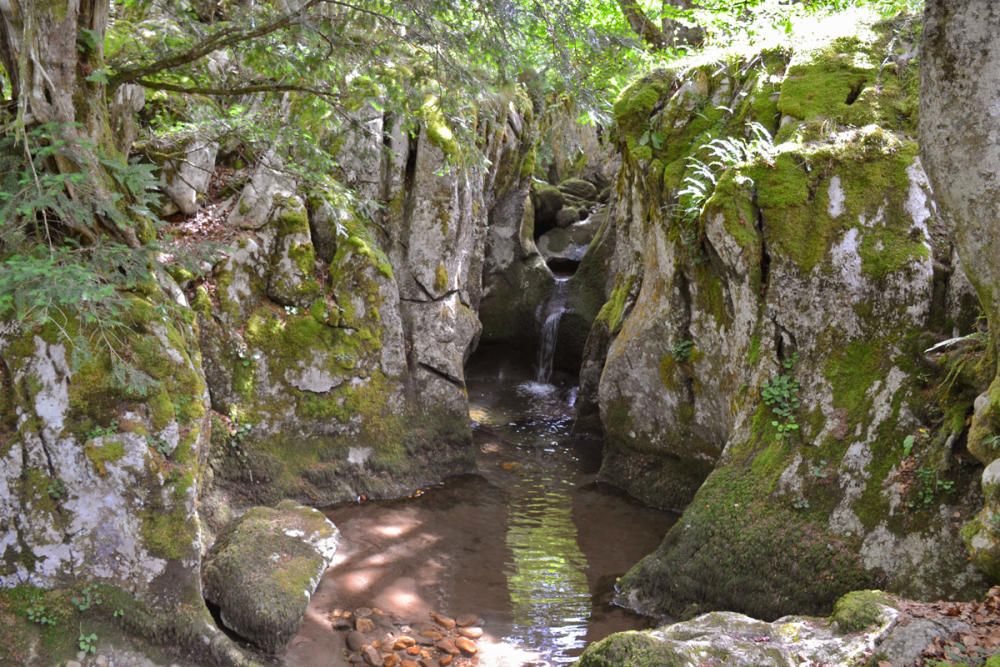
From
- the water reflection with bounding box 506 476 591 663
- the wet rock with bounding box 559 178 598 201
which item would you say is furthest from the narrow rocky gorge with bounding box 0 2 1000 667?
the wet rock with bounding box 559 178 598 201

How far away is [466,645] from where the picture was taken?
591 cm

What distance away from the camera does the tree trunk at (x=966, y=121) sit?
355 centimetres

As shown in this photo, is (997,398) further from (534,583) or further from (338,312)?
(338,312)

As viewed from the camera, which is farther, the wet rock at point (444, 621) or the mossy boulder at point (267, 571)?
the wet rock at point (444, 621)

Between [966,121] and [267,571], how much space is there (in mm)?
6009

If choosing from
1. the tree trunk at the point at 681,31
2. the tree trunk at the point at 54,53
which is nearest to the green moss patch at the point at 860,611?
the tree trunk at the point at 54,53

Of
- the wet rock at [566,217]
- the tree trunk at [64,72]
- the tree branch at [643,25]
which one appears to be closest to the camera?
the tree trunk at [64,72]

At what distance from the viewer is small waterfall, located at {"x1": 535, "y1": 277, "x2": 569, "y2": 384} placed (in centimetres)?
1559

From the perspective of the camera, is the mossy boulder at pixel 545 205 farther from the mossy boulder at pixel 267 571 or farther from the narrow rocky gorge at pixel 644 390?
the mossy boulder at pixel 267 571

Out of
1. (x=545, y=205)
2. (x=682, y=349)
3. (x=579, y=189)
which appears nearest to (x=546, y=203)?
(x=545, y=205)

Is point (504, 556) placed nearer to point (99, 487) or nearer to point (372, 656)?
point (372, 656)

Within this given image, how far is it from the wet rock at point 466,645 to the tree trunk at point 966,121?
466cm

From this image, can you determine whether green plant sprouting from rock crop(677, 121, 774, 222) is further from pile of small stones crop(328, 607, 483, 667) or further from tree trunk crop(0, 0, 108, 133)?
tree trunk crop(0, 0, 108, 133)

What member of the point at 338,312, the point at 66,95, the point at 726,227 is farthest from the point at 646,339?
the point at 66,95
